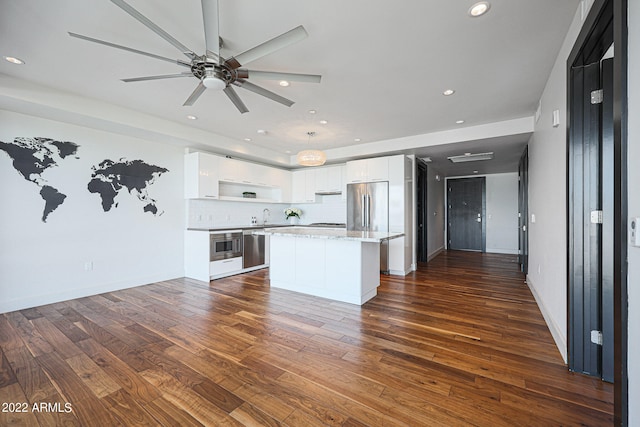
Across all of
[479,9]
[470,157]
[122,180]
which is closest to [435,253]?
[470,157]

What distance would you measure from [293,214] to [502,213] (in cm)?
586

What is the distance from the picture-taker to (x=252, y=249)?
208 inches

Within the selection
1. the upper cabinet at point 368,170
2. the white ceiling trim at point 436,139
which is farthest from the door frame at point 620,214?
the upper cabinet at point 368,170

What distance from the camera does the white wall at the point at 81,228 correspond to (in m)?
3.18

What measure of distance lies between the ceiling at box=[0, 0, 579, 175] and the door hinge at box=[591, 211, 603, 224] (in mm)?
1398

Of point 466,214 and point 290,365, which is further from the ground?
point 466,214

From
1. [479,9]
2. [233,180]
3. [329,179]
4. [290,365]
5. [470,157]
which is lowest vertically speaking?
[290,365]

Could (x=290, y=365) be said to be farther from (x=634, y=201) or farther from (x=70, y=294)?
(x=70, y=294)

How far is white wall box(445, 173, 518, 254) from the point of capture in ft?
24.5

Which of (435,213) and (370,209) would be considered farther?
(435,213)

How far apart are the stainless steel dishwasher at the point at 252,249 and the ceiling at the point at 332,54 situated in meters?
2.18

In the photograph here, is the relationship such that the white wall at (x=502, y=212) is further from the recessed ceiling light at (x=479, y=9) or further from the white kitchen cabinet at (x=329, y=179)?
the recessed ceiling light at (x=479, y=9)

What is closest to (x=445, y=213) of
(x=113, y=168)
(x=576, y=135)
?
(x=576, y=135)

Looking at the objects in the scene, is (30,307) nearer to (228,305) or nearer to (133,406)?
(228,305)
